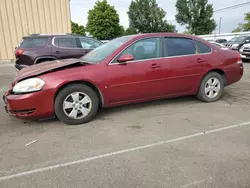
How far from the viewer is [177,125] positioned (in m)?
3.63

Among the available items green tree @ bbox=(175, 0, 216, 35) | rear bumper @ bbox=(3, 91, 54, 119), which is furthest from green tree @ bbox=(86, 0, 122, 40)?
rear bumper @ bbox=(3, 91, 54, 119)

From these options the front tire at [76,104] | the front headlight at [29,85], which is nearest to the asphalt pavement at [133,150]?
the front tire at [76,104]

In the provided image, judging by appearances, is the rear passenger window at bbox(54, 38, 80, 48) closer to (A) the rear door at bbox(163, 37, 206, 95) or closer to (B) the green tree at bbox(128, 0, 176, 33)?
(A) the rear door at bbox(163, 37, 206, 95)

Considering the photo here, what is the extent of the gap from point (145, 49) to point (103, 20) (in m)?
43.0

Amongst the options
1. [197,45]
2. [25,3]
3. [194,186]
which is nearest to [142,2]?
[25,3]

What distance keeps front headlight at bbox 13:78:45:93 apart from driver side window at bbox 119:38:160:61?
1533 millimetres

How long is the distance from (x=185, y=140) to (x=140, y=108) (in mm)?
1581

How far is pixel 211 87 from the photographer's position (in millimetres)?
4789

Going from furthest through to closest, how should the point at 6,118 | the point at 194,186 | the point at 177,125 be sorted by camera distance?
the point at 6,118, the point at 177,125, the point at 194,186

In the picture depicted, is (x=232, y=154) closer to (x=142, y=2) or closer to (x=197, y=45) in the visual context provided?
(x=197, y=45)

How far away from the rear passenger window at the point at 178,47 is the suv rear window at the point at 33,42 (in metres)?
4.93

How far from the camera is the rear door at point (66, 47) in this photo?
7.65m

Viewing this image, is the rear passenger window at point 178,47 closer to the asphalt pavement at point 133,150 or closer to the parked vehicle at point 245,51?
the asphalt pavement at point 133,150

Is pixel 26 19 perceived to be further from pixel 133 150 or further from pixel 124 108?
pixel 133 150
